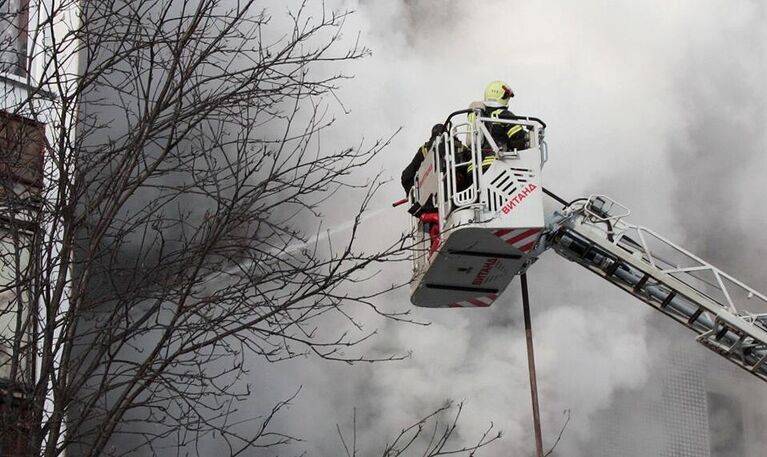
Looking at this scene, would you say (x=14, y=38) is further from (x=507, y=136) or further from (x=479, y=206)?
(x=507, y=136)

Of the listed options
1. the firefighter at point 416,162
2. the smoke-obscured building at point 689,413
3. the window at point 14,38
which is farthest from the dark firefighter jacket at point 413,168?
the smoke-obscured building at point 689,413

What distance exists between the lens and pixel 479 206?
28.1 feet

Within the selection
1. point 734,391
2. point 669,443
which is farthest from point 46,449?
point 734,391

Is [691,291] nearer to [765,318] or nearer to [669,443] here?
[765,318]

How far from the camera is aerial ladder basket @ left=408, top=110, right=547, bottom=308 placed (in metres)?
8.61

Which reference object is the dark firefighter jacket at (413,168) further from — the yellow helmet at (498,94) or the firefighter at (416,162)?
the yellow helmet at (498,94)

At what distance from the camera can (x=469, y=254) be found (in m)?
8.98

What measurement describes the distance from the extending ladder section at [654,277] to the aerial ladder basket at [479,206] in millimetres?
672

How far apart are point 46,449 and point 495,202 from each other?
173 inches

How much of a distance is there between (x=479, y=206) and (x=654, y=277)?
2294 millimetres

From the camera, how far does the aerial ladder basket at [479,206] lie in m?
8.61

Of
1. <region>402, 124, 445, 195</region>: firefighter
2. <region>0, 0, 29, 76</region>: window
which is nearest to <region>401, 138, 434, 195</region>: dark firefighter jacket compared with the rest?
<region>402, 124, 445, 195</region>: firefighter

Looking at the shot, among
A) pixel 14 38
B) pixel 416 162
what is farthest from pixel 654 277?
pixel 14 38

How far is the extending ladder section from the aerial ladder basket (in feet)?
2.20
